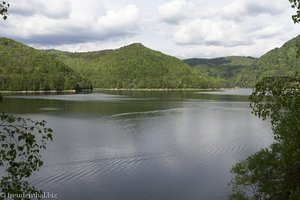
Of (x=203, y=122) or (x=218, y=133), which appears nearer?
(x=218, y=133)

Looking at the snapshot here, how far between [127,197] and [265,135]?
90.4 ft

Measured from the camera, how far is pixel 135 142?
39.1 metres

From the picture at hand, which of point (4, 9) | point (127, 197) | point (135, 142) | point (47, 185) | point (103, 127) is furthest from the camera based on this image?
point (103, 127)

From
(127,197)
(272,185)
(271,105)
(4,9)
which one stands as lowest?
(127,197)

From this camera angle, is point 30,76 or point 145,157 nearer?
point 145,157

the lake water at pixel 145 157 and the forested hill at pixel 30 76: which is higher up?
the forested hill at pixel 30 76

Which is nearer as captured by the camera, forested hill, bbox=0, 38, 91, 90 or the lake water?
the lake water

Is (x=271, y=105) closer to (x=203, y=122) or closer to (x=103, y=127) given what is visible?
(x=103, y=127)

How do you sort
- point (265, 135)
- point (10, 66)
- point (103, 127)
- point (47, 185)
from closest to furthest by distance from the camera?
point (47, 185) < point (265, 135) < point (103, 127) < point (10, 66)

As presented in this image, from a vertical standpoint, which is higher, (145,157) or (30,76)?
(30,76)

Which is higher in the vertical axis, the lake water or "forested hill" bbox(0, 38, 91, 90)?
"forested hill" bbox(0, 38, 91, 90)

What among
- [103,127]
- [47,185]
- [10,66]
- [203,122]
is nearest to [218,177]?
[47,185]

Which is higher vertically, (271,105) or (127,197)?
(271,105)

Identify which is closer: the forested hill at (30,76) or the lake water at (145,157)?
the lake water at (145,157)
